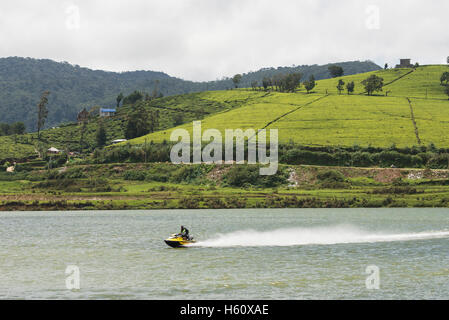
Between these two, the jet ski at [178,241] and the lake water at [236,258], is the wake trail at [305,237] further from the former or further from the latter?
the jet ski at [178,241]

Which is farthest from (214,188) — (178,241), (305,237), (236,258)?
(236,258)

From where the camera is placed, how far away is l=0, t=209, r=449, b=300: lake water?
39.7 meters

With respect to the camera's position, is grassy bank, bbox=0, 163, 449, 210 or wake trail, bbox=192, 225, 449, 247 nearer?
wake trail, bbox=192, 225, 449, 247

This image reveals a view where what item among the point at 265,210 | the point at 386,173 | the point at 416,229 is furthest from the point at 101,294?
the point at 386,173

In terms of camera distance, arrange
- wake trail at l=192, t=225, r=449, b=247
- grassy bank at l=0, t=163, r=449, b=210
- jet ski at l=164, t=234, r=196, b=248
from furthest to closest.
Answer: grassy bank at l=0, t=163, r=449, b=210 → wake trail at l=192, t=225, r=449, b=247 → jet ski at l=164, t=234, r=196, b=248

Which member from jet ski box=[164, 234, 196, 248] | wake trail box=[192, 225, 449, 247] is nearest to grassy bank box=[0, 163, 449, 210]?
wake trail box=[192, 225, 449, 247]

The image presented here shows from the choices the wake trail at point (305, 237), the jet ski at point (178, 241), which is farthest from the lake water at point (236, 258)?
the jet ski at point (178, 241)

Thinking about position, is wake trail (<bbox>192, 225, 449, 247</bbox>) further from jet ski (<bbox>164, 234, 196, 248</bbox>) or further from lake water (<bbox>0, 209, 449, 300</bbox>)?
jet ski (<bbox>164, 234, 196, 248</bbox>)

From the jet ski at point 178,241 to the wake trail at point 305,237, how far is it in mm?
1439

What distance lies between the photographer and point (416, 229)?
73938 mm

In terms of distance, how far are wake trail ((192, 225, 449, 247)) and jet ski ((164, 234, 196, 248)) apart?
1.44 m

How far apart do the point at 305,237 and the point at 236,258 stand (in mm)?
14860

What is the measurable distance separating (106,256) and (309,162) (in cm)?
10170

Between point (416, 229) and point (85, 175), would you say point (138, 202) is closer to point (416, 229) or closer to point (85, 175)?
point (85, 175)
